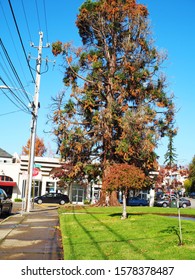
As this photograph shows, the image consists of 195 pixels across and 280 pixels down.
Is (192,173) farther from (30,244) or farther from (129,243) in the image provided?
(30,244)

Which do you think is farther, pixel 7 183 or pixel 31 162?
pixel 7 183

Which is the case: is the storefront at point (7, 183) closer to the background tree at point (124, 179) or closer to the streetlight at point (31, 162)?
the streetlight at point (31, 162)

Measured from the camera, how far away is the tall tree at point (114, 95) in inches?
1324

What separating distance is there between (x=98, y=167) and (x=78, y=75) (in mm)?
9411

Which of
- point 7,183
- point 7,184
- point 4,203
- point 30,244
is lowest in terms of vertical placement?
point 30,244

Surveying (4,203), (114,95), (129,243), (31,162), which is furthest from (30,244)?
(114,95)

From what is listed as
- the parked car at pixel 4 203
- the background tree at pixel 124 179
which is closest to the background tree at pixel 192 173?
the parked car at pixel 4 203

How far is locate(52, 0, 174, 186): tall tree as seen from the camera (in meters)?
33.6

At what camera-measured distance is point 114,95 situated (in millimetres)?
36156

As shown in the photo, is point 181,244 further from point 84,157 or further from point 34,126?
point 84,157

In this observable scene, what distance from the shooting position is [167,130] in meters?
36.3

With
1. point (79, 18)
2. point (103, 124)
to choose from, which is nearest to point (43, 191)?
point (103, 124)

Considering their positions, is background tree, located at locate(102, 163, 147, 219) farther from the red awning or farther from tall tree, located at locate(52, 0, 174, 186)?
the red awning

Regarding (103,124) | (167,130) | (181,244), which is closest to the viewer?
(181,244)
